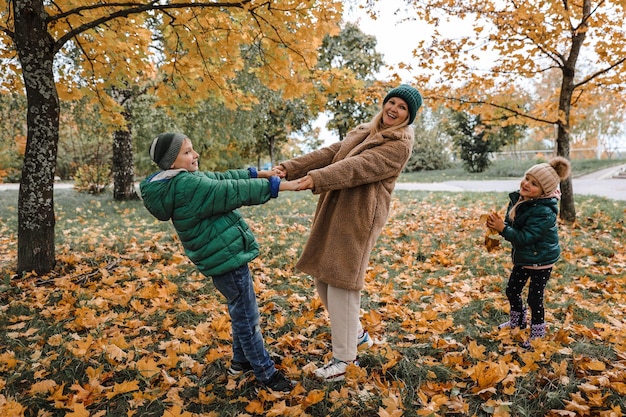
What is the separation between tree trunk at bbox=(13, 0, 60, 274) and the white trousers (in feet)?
11.8

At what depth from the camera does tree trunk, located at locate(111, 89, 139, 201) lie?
945cm

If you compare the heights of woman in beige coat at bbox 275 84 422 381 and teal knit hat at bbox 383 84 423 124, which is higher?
teal knit hat at bbox 383 84 423 124

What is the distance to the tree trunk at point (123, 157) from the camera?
31.0ft

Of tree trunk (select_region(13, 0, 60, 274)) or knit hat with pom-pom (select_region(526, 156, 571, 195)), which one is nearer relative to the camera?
knit hat with pom-pom (select_region(526, 156, 571, 195))

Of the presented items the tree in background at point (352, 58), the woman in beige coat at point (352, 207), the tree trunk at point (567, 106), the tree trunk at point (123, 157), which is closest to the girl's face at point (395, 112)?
the woman in beige coat at point (352, 207)

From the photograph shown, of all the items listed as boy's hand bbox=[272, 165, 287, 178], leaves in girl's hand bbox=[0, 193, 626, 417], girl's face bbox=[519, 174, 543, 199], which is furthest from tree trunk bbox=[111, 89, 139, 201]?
girl's face bbox=[519, 174, 543, 199]

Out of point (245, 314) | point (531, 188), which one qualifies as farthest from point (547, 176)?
point (245, 314)

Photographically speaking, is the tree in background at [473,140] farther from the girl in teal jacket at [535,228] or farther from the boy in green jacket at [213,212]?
the boy in green jacket at [213,212]

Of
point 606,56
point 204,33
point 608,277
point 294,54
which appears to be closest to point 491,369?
point 608,277

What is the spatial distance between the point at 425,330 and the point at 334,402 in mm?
1155

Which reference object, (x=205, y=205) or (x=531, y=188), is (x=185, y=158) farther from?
(x=531, y=188)

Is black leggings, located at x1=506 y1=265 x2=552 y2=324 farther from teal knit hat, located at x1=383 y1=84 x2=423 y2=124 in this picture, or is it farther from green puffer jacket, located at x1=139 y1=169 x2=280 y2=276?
green puffer jacket, located at x1=139 y1=169 x2=280 y2=276

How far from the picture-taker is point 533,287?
294cm

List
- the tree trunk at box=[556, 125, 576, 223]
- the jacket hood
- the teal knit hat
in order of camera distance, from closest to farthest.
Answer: the jacket hood, the teal knit hat, the tree trunk at box=[556, 125, 576, 223]
